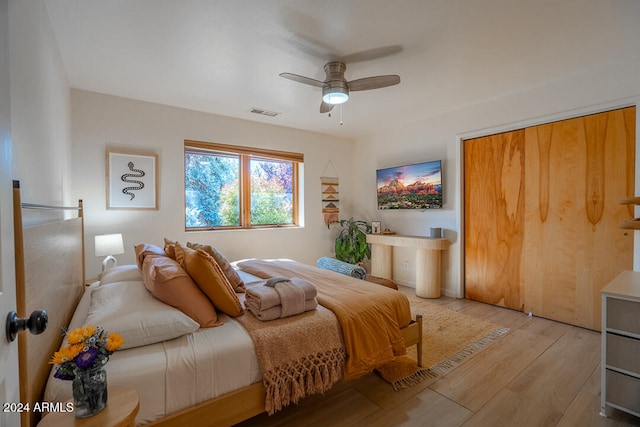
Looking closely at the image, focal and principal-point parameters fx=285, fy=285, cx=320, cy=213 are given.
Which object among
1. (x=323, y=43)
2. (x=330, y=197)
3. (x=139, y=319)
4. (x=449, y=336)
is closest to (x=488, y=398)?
(x=449, y=336)

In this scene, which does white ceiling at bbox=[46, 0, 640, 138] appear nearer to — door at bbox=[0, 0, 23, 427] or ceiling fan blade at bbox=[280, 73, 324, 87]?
ceiling fan blade at bbox=[280, 73, 324, 87]

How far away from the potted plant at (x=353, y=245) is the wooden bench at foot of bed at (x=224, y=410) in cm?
353

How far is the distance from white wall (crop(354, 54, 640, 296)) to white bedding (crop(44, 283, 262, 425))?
340 cm

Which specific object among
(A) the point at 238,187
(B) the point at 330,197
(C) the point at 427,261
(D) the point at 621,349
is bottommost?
(D) the point at 621,349

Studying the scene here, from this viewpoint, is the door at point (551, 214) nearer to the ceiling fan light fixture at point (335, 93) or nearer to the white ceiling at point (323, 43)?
the white ceiling at point (323, 43)

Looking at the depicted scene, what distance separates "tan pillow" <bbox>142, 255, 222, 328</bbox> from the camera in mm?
1612

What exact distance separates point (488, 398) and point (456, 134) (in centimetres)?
320

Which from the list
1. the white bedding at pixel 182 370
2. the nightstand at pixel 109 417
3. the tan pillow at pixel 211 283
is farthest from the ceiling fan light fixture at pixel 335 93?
the nightstand at pixel 109 417

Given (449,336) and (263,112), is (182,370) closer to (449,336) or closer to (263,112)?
(449,336)

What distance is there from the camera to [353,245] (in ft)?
16.2

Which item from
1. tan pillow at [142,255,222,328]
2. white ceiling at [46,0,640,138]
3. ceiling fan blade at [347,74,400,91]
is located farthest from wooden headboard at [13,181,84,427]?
ceiling fan blade at [347,74,400,91]

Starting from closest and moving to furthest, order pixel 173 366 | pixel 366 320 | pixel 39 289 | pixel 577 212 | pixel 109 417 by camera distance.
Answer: pixel 109 417 < pixel 39 289 < pixel 173 366 < pixel 366 320 < pixel 577 212

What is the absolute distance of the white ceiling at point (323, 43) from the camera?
1.91 metres

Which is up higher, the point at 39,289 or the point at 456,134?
the point at 456,134
